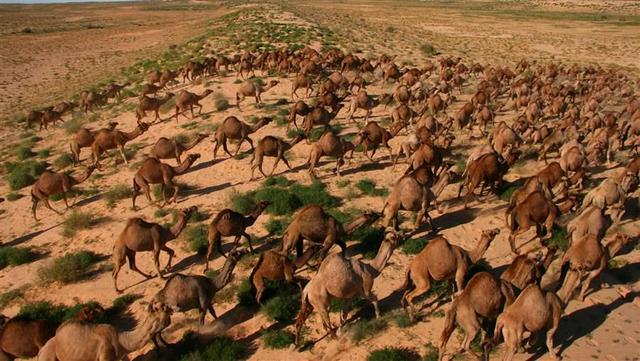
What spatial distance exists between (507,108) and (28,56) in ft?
194

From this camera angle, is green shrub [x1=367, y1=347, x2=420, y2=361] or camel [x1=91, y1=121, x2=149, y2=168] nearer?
green shrub [x1=367, y1=347, x2=420, y2=361]

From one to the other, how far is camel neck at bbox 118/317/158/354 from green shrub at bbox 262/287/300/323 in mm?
2739

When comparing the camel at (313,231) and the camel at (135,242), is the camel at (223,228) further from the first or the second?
the camel at (313,231)

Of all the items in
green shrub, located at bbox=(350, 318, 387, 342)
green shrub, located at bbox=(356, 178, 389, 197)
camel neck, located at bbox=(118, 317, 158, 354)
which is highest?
camel neck, located at bbox=(118, 317, 158, 354)

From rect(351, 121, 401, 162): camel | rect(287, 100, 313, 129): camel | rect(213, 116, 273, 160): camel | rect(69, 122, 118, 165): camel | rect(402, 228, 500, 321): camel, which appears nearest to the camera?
rect(402, 228, 500, 321): camel

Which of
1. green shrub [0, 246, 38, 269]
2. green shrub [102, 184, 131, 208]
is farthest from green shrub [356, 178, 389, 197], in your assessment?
green shrub [0, 246, 38, 269]

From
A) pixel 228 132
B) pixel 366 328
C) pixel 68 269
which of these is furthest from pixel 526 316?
pixel 228 132

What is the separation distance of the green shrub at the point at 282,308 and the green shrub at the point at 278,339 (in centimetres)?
43

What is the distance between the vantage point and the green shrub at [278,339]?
31.6 ft

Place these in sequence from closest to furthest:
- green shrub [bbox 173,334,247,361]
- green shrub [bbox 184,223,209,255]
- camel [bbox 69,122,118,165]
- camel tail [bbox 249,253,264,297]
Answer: green shrub [bbox 173,334,247,361], camel tail [bbox 249,253,264,297], green shrub [bbox 184,223,209,255], camel [bbox 69,122,118,165]

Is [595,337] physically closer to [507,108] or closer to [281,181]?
[281,181]

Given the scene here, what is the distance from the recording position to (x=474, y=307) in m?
8.51

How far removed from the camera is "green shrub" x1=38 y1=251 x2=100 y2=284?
39.2ft

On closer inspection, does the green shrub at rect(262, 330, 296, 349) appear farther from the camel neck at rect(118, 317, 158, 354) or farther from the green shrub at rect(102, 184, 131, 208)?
the green shrub at rect(102, 184, 131, 208)
